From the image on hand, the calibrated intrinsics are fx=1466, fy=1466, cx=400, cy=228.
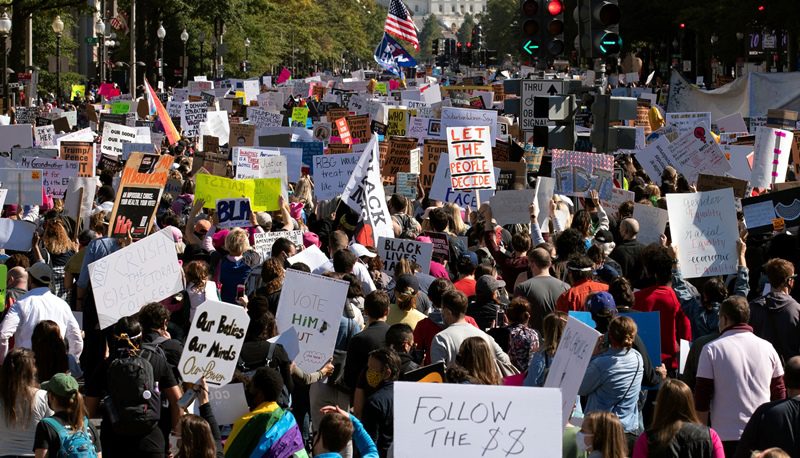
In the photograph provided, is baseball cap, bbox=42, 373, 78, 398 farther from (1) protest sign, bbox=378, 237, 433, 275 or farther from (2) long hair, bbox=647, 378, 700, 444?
(1) protest sign, bbox=378, 237, 433, 275

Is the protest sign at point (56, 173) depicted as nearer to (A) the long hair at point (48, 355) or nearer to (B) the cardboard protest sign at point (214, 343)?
(A) the long hair at point (48, 355)

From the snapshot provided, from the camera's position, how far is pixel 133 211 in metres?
13.2

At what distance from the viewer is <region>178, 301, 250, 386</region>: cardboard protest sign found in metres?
8.13

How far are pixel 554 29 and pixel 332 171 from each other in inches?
142

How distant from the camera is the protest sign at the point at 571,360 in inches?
280

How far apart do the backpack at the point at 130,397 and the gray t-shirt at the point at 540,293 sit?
3.21 m

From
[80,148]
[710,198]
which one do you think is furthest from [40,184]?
[710,198]

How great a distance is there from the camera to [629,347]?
25.8 ft

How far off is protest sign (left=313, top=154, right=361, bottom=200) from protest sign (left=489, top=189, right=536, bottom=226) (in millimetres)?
2752

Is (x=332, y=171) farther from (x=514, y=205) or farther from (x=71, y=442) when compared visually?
(x=71, y=442)

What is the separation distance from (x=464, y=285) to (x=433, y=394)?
501 cm

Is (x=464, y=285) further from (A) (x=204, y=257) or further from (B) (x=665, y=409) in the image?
(B) (x=665, y=409)

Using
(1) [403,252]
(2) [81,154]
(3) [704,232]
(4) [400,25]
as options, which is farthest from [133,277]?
(4) [400,25]

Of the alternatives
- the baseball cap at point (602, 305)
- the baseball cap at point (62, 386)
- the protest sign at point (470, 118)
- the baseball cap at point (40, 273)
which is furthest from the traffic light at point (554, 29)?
the baseball cap at point (62, 386)
